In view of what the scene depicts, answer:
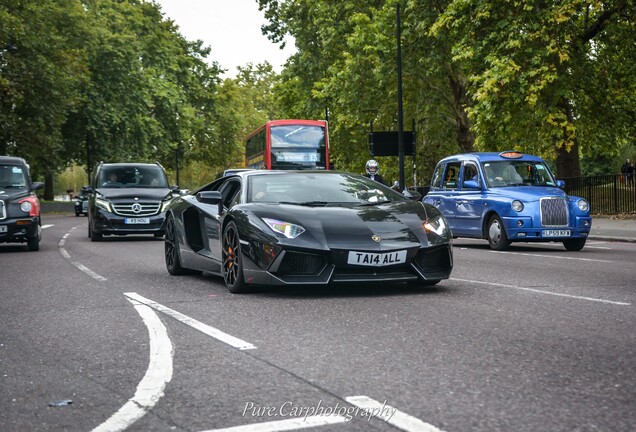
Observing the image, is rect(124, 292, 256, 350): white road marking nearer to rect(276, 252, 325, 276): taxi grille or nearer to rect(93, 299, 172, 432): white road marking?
rect(93, 299, 172, 432): white road marking

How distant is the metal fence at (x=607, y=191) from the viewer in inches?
1183

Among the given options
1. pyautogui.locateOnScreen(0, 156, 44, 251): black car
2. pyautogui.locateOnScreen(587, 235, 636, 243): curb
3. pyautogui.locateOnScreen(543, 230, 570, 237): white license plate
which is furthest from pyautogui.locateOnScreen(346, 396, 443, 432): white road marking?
pyautogui.locateOnScreen(587, 235, 636, 243): curb

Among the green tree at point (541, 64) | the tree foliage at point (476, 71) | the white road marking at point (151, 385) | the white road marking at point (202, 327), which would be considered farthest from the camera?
the tree foliage at point (476, 71)

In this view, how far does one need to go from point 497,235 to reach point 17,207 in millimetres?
9378

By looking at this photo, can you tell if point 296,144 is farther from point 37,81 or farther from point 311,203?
point 311,203

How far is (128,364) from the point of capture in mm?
5680

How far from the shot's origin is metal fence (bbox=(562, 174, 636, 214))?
3005cm

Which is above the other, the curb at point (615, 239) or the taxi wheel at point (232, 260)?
the taxi wheel at point (232, 260)

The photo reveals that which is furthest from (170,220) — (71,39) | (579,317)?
(71,39)

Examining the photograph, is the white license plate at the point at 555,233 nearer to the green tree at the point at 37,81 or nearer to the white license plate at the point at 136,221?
the white license plate at the point at 136,221

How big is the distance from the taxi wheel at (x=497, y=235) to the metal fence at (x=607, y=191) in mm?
12945

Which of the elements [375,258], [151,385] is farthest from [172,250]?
[151,385]

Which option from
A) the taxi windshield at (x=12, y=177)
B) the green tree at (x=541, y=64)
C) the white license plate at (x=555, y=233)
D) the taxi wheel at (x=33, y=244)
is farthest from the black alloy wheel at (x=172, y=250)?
the green tree at (x=541, y=64)

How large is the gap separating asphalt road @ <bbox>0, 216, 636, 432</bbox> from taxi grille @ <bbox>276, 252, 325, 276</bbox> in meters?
0.29
